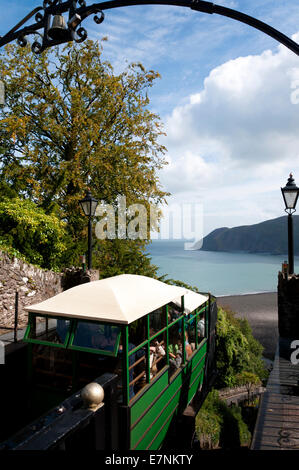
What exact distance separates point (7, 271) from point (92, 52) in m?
15.2

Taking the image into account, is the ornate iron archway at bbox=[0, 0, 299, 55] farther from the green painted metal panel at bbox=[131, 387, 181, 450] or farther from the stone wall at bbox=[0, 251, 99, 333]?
the stone wall at bbox=[0, 251, 99, 333]

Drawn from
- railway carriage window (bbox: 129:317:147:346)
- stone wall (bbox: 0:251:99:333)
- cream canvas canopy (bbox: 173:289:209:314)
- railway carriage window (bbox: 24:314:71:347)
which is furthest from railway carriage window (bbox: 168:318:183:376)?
stone wall (bbox: 0:251:99:333)

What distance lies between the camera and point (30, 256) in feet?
44.2

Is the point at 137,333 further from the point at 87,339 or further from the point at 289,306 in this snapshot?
the point at 289,306

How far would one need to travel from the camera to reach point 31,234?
43.7 ft

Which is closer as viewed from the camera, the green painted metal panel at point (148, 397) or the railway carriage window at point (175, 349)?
the green painted metal panel at point (148, 397)

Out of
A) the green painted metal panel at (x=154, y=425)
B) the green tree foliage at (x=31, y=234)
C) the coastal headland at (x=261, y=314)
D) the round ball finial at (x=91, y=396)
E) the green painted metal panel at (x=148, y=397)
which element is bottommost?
the coastal headland at (x=261, y=314)

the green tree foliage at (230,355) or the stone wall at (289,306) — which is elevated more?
the stone wall at (289,306)

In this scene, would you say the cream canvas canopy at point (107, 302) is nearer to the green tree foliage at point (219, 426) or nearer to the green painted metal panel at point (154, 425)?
the green painted metal panel at point (154, 425)

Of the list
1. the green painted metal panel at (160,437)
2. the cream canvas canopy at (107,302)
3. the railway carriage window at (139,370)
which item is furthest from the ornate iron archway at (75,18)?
the green painted metal panel at (160,437)

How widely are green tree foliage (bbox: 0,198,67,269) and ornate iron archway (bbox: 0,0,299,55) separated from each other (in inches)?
328

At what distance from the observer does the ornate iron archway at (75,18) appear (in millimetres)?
4016

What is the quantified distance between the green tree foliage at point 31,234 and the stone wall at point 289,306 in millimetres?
9037
